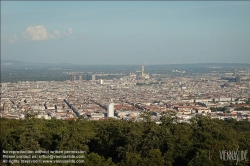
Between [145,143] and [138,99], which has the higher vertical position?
[145,143]

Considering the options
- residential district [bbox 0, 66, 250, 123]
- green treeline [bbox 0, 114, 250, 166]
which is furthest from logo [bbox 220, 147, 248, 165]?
residential district [bbox 0, 66, 250, 123]

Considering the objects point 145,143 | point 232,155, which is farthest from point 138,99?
point 232,155

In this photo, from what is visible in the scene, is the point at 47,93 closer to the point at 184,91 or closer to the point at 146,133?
the point at 184,91

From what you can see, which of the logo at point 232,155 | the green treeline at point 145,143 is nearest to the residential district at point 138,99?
the green treeline at point 145,143

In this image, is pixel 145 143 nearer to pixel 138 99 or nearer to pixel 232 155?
pixel 232 155

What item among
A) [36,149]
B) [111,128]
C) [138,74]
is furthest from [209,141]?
[138,74]

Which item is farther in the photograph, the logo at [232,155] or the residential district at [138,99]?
the residential district at [138,99]

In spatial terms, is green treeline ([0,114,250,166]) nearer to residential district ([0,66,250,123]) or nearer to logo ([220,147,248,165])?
logo ([220,147,248,165])

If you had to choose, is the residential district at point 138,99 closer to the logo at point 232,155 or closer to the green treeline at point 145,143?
the green treeline at point 145,143
